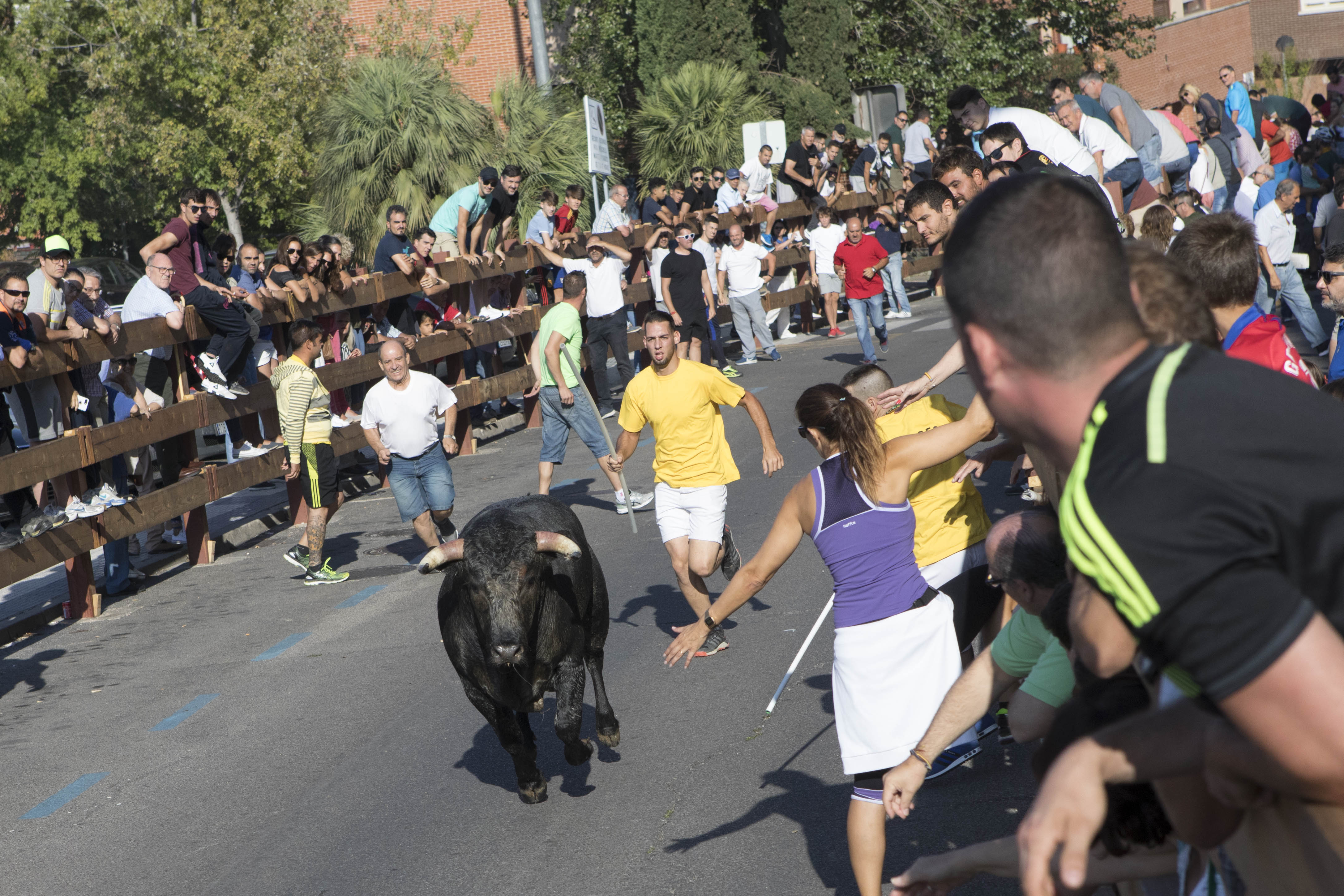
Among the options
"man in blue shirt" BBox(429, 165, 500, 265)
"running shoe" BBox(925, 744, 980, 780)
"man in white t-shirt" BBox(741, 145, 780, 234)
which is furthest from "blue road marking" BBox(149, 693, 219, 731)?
"man in white t-shirt" BBox(741, 145, 780, 234)

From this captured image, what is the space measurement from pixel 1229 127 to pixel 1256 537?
19.6 meters

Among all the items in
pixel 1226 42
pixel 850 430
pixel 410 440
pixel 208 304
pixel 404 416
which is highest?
pixel 1226 42

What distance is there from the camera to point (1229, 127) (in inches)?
754

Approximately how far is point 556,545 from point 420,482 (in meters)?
4.95

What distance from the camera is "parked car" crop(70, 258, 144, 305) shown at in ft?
70.8

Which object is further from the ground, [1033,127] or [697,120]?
[697,120]

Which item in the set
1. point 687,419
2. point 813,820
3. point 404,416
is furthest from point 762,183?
point 813,820

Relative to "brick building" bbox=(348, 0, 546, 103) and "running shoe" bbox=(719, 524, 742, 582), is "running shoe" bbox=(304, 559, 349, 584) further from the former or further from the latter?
"brick building" bbox=(348, 0, 546, 103)

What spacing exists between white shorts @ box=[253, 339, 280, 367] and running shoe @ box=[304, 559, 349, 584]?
3.01 meters

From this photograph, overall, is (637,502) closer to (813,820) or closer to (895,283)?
(813,820)

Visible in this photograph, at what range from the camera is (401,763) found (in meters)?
6.89

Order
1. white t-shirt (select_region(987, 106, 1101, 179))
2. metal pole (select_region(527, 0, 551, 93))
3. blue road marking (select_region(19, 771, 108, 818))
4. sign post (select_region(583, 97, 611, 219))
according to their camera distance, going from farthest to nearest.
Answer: metal pole (select_region(527, 0, 551, 93)) → sign post (select_region(583, 97, 611, 219)) → white t-shirt (select_region(987, 106, 1101, 179)) → blue road marking (select_region(19, 771, 108, 818))

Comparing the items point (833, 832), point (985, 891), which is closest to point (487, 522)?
point (833, 832)

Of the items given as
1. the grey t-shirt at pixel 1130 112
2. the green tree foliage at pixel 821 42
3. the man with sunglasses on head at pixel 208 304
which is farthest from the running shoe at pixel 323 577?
the green tree foliage at pixel 821 42
